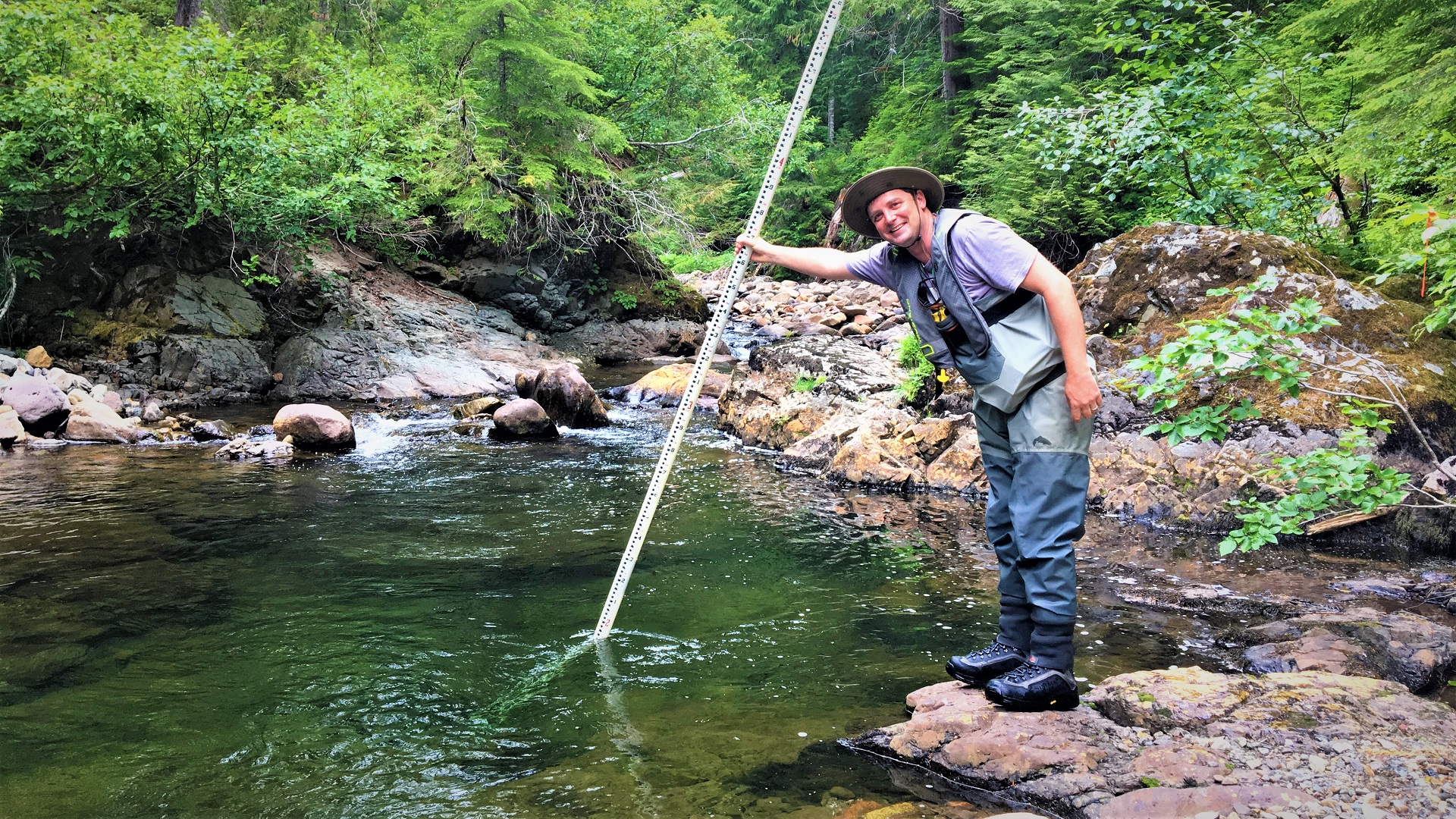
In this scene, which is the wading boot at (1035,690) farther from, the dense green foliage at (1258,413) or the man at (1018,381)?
the dense green foliage at (1258,413)

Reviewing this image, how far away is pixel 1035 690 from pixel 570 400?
9899mm

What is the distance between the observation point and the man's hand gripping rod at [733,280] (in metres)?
3.45

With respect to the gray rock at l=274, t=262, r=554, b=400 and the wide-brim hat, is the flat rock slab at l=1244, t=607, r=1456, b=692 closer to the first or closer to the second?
the wide-brim hat

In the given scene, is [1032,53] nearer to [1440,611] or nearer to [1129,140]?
[1129,140]

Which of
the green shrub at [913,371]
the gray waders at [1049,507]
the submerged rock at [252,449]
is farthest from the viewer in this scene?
the green shrub at [913,371]

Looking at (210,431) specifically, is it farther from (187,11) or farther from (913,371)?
(187,11)

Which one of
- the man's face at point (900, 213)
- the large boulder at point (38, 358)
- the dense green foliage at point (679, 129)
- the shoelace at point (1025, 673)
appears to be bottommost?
the shoelace at point (1025, 673)

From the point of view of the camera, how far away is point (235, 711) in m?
3.60

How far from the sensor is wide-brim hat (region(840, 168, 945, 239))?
310 cm

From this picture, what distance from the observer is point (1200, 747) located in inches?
109

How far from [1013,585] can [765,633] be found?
1.69m

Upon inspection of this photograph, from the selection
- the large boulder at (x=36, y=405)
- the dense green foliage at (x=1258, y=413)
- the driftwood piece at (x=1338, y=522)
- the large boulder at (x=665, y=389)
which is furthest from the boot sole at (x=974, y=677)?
the large boulder at (x=36, y=405)

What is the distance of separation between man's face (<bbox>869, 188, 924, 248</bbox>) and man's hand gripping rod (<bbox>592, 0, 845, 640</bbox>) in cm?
40

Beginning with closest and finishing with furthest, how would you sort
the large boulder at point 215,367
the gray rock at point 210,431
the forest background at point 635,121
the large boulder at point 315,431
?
1. the forest background at point 635,121
2. the large boulder at point 315,431
3. the gray rock at point 210,431
4. the large boulder at point 215,367
